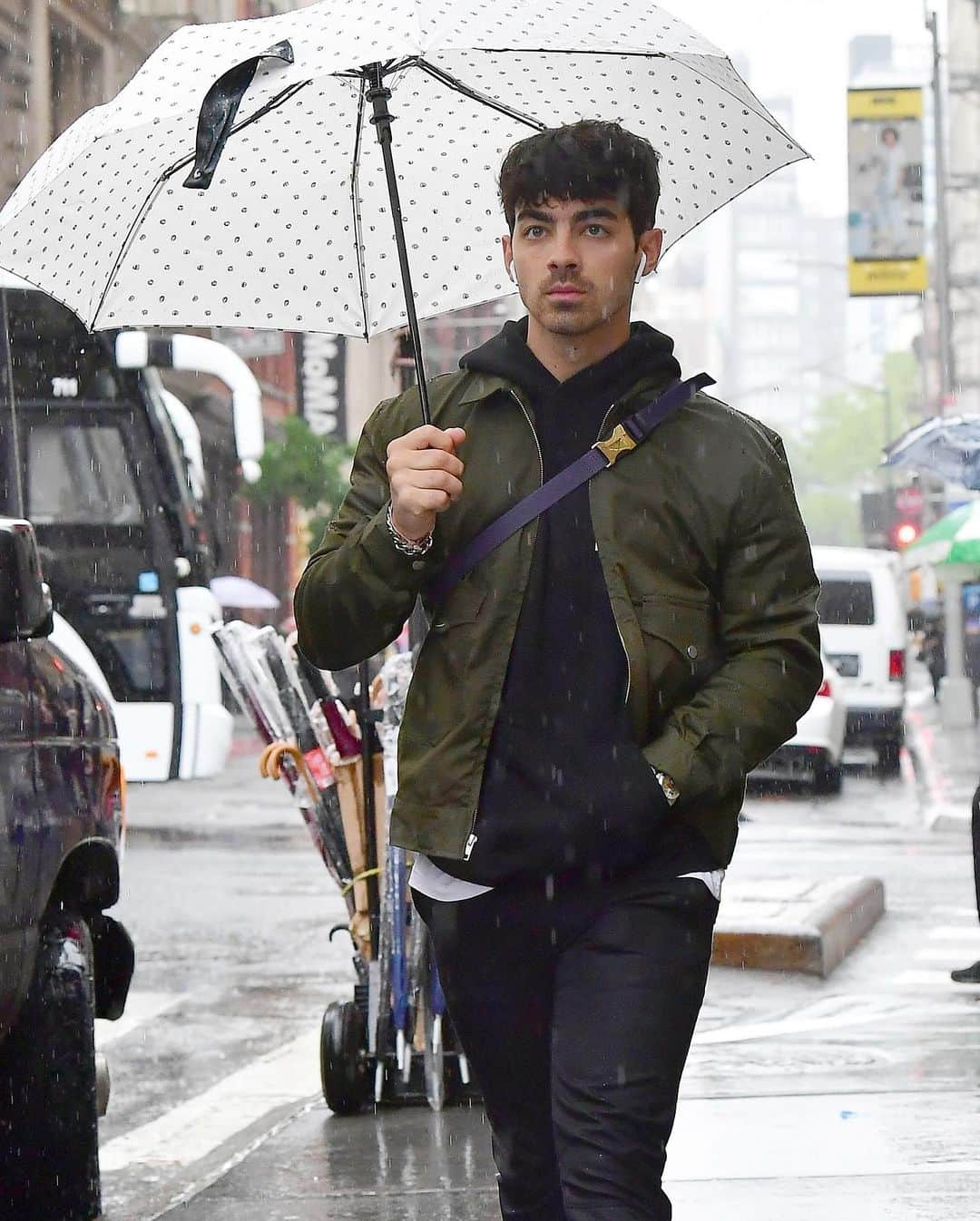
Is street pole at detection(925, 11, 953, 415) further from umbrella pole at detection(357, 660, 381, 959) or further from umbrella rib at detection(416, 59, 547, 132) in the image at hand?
umbrella rib at detection(416, 59, 547, 132)

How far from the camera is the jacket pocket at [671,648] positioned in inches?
130

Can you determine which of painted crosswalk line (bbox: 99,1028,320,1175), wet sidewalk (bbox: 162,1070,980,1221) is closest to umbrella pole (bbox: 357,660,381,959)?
wet sidewalk (bbox: 162,1070,980,1221)

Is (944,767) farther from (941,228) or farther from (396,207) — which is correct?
(396,207)

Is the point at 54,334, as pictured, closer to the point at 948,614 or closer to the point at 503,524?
the point at 503,524

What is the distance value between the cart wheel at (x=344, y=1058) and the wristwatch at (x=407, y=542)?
3.38m

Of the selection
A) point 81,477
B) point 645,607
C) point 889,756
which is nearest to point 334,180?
point 645,607

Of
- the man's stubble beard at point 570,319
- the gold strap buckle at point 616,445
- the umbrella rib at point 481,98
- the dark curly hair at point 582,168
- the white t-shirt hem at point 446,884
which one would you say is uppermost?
the umbrella rib at point 481,98

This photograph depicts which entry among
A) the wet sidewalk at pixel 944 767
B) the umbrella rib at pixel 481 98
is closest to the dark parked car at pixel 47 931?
the umbrella rib at pixel 481 98

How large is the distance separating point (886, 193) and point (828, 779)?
34.9 feet

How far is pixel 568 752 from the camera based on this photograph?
3301 millimetres

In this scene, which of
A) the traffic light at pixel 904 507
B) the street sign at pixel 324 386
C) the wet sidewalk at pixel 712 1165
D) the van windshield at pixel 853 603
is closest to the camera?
the wet sidewalk at pixel 712 1165

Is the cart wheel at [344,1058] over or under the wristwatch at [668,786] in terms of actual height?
under

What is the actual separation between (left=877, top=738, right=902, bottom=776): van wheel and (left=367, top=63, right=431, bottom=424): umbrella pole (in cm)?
2032

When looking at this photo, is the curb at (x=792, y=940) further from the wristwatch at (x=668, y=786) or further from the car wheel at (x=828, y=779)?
the car wheel at (x=828, y=779)
